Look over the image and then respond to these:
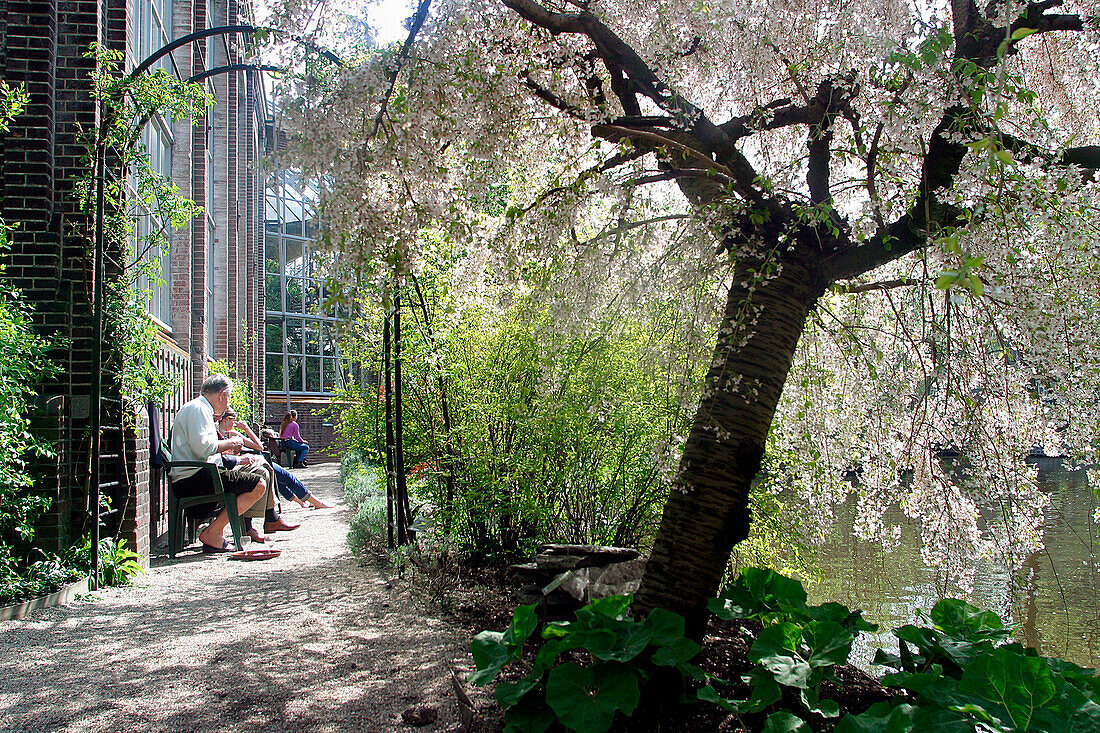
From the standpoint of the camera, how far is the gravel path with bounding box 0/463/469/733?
2.95 meters

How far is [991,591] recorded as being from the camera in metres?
6.78

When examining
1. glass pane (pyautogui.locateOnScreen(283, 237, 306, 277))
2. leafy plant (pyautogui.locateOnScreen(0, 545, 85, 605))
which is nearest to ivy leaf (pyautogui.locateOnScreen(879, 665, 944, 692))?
leafy plant (pyautogui.locateOnScreen(0, 545, 85, 605))

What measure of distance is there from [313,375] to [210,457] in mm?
23829

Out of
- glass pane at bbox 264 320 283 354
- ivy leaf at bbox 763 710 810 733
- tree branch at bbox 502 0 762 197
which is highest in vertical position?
glass pane at bbox 264 320 283 354

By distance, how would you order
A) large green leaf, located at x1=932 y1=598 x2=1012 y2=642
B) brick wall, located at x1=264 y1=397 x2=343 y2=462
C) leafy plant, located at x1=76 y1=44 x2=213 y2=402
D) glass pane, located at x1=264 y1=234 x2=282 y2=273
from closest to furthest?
large green leaf, located at x1=932 y1=598 x2=1012 y2=642, leafy plant, located at x1=76 y1=44 x2=213 y2=402, brick wall, located at x1=264 y1=397 x2=343 y2=462, glass pane, located at x1=264 y1=234 x2=282 y2=273

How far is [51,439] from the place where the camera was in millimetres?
5031

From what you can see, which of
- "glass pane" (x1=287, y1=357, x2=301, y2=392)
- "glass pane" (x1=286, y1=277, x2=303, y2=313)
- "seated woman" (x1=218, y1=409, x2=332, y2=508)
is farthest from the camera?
"glass pane" (x1=286, y1=277, x2=303, y2=313)

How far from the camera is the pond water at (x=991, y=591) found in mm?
5520

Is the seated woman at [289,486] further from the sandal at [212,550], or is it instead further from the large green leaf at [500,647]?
the large green leaf at [500,647]

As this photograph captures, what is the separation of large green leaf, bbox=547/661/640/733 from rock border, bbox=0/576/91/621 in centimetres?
359

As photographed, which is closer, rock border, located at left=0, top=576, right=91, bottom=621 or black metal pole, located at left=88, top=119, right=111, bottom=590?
rock border, located at left=0, top=576, right=91, bottom=621

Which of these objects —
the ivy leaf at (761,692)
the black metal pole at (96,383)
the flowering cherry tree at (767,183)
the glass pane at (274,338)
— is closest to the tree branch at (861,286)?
the flowering cherry tree at (767,183)

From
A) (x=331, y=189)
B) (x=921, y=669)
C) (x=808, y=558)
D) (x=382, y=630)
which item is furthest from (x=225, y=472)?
(x=921, y=669)

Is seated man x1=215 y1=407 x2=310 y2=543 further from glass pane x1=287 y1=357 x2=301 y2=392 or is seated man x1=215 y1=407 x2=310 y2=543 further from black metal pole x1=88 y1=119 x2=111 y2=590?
glass pane x1=287 y1=357 x2=301 y2=392
